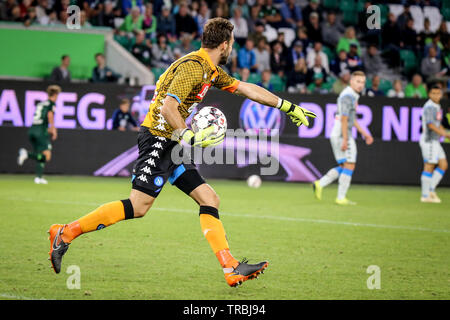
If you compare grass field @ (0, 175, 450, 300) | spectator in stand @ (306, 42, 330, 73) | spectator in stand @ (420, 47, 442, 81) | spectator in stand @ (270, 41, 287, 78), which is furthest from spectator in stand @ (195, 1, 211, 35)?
grass field @ (0, 175, 450, 300)

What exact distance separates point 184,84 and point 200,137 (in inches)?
17.7

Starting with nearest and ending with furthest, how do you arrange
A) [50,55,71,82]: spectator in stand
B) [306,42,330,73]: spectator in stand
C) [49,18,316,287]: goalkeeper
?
[49,18,316,287]: goalkeeper → [50,55,71,82]: spectator in stand → [306,42,330,73]: spectator in stand

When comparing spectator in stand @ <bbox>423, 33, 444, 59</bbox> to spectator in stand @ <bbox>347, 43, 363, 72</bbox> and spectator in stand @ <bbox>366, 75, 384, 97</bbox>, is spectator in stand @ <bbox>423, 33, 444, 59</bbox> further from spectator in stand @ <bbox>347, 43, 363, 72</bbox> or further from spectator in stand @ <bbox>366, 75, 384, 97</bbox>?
spectator in stand @ <bbox>366, 75, 384, 97</bbox>

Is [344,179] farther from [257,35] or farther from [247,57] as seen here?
[257,35]

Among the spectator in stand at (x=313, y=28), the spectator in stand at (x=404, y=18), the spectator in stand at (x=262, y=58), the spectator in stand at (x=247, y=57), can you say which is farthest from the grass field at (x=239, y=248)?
the spectator in stand at (x=404, y=18)

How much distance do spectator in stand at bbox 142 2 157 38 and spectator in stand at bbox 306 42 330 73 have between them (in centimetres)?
439

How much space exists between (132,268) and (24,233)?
2490mm

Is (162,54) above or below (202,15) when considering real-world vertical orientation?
below

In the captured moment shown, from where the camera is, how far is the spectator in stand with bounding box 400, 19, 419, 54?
882 inches

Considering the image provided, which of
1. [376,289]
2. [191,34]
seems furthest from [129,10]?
[376,289]

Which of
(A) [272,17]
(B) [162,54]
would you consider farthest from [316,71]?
(B) [162,54]

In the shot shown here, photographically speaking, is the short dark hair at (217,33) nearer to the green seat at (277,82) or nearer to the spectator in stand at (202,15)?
the green seat at (277,82)

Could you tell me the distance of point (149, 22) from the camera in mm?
19922

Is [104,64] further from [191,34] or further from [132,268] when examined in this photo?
[132,268]
